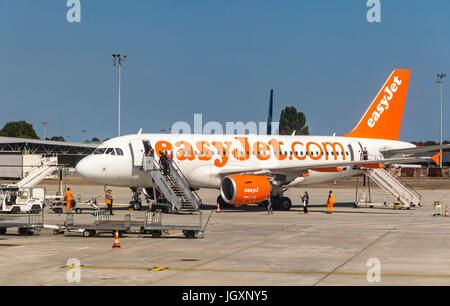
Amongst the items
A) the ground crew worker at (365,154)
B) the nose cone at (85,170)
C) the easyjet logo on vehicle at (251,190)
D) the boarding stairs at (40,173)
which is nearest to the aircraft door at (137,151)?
the nose cone at (85,170)

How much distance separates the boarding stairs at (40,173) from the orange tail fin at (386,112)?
2327 centimetres

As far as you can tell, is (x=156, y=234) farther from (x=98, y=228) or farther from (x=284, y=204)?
(x=284, y=204)

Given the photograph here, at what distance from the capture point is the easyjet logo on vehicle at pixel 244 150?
41.0 m

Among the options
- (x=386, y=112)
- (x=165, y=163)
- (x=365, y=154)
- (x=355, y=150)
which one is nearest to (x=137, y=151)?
(x=165, y=163)

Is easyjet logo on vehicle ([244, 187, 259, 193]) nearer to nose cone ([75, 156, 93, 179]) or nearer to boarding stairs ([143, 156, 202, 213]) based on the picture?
boarding stairs ([143, 156, 202, 213])

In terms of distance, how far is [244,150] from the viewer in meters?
43.1

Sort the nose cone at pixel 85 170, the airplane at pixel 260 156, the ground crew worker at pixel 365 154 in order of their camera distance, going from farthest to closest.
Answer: the ground crew worker at pixel 365 154 → the airplane at pixel 260 156 → the nose cone at pixel 85 170

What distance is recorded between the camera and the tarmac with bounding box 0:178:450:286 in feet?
52.6

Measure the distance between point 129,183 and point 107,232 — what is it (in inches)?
547

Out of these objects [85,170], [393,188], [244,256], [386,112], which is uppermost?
[386,112]

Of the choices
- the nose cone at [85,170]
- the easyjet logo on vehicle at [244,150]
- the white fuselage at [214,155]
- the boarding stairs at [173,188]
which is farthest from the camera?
the easyjet logo on vehicle at [244,150]

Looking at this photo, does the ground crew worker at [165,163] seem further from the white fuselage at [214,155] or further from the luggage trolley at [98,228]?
the luggage trolley at [98,228]

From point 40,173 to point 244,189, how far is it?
15.0m
